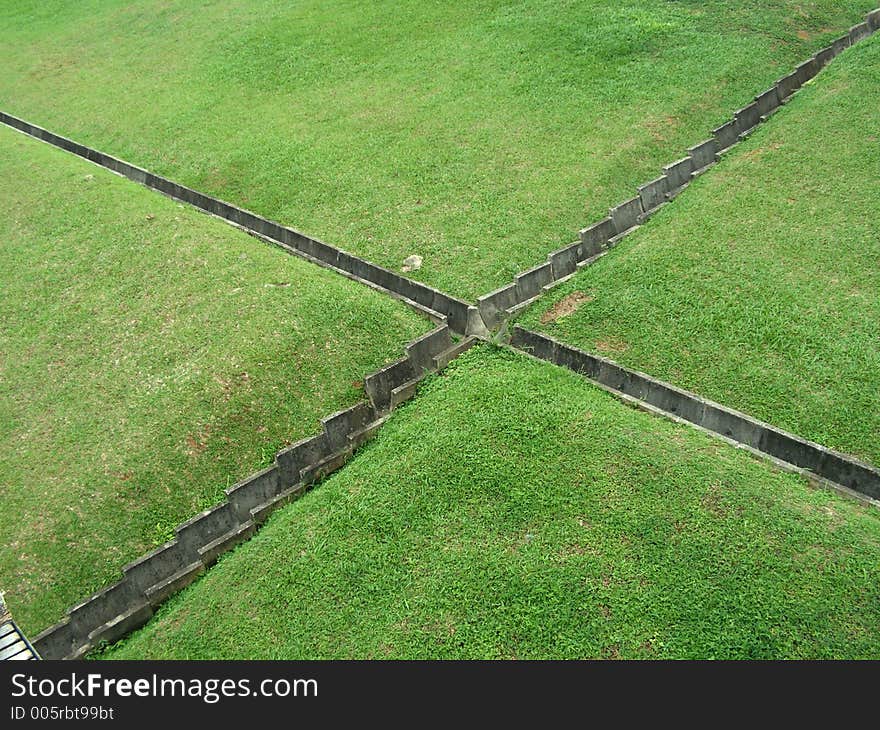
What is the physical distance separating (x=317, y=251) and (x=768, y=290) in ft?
38.7

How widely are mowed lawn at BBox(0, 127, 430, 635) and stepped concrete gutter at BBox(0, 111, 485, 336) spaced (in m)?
0.57

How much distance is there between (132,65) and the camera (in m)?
39.0

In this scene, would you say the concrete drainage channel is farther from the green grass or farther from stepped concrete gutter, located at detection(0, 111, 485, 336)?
stepped concrete gutter, located at detection(0, 111, 485, 336)

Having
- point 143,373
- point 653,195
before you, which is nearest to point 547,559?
point 143,373

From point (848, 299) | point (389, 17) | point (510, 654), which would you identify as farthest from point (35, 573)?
point (389, 17)

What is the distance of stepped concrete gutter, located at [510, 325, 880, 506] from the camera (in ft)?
45.2

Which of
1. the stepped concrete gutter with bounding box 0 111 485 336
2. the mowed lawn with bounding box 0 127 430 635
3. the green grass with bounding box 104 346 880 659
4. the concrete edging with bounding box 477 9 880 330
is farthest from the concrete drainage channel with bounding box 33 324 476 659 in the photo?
the concrete edging with bounding box 477 9 880 330

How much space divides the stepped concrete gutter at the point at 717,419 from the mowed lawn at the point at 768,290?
47cm

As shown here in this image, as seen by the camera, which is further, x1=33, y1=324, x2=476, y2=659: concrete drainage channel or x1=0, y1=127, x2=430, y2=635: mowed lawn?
x1=0, y1=127, x2=430, y2=635: mowed lawn

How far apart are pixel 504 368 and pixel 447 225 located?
21.5ft

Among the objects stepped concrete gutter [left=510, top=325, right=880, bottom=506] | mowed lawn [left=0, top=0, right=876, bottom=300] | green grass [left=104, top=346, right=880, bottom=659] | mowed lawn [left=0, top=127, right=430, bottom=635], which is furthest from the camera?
mowed lawn [left=0, top=0, right=876, bottom=300]

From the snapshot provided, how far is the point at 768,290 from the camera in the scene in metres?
18.0

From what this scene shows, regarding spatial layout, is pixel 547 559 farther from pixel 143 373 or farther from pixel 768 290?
pixel 143 373

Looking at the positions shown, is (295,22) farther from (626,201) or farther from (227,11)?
(626,201)
